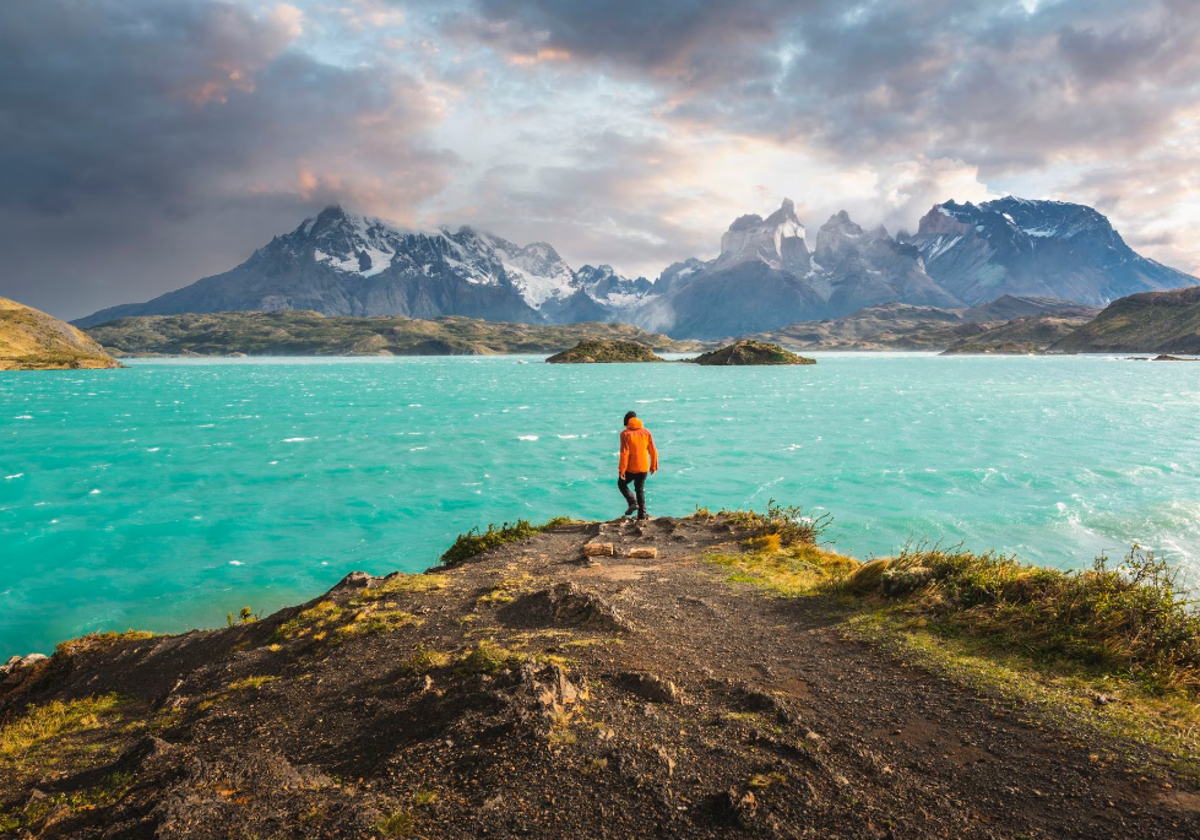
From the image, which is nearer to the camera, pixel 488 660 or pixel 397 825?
pixel 397 825

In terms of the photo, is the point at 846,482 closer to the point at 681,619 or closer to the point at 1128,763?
the point at 681,619

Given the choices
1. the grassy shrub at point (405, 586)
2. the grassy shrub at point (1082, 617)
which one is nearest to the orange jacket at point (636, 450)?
the grassy shrub at point (405, 586)

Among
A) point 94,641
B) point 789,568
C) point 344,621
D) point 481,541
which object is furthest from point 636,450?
point 94,641

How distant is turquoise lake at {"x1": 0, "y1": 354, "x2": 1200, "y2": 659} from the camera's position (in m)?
25.4

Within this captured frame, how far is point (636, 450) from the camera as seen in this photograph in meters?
21.2

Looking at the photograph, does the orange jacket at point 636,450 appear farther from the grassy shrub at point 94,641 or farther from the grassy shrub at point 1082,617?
the grassy shrub at point 94,641

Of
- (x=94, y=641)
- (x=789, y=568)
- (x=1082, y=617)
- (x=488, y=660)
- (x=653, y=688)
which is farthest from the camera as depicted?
(x=789, y=568)

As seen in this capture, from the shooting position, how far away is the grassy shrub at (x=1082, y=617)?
30.1 feet

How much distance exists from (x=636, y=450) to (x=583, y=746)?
14540 mm

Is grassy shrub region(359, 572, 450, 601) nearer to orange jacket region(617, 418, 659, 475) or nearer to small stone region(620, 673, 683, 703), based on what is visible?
small stone region(620, 673, 683, 703)

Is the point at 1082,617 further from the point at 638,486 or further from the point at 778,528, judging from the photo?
the point at 638,486

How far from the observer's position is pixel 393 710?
8.27 meters

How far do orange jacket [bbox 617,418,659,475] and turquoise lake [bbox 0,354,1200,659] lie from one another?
11.2 meters

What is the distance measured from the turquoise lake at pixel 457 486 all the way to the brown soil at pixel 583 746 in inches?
577
